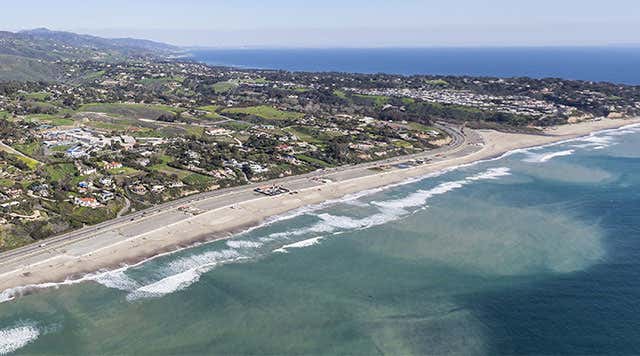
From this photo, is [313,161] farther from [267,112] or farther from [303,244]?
[267,112]

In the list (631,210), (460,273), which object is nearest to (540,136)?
(631,210)

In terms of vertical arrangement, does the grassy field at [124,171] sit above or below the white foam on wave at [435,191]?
above

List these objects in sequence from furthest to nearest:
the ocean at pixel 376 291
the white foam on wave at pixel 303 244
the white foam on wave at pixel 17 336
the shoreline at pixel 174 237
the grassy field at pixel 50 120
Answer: the grassy field at pixel 50 120 → the white foam on wave at pixel 303 244 → the shoreline at pixel 174 237 → the ocean at pixel 376 291 → the white foam on wave at pixel 17 336

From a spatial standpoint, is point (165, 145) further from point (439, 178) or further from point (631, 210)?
point (631, 210)

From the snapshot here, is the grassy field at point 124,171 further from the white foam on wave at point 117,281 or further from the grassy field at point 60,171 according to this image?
the white foam on wave at point 117,281

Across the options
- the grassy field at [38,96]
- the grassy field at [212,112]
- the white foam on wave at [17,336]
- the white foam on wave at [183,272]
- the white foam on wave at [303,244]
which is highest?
the grassy field at [38,96]

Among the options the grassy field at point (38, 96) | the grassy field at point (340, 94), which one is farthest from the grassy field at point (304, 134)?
the grassy field at point (38, 96)
